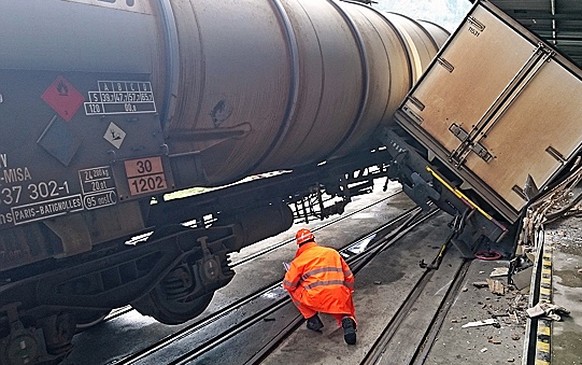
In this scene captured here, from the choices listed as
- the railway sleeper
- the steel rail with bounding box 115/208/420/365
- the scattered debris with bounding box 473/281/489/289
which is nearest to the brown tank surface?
the railway sleeper

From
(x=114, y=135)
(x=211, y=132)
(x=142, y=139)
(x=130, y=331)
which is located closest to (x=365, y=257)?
(x=130, y=331)

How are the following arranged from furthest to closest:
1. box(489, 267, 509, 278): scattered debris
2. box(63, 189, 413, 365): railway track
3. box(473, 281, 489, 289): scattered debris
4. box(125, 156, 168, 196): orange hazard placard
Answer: box(489, 267, 509, 278): scattered debris < box(473, 281, 489, 289): scattered debris < box(63, 189, 413, 365): railway track < box(125, 156, 168, 196): orange hazard placard

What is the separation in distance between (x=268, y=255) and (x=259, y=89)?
4471 mm

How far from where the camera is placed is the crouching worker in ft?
16.9

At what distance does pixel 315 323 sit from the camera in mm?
5371

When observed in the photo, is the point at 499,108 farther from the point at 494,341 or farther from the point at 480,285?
the point at 494,341

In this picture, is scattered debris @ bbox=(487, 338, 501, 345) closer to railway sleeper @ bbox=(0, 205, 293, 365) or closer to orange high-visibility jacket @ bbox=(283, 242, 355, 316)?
orange high-visibility jacket @ bbox=(283, 242, 355, 316)

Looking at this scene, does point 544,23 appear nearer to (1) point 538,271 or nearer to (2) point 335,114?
(2) point 335,114

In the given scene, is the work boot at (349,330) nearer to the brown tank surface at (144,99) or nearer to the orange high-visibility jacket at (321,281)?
the orange high-visibility jacket at (321,281)

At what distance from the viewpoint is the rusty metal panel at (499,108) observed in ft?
21.6

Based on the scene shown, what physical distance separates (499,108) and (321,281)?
3.68m

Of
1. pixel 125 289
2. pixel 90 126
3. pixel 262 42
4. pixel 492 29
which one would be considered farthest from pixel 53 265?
pixel 492 29

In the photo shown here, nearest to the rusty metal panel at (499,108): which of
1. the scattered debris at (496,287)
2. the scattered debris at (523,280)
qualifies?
the scattered debris at (496,287)

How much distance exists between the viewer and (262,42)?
4.52m
